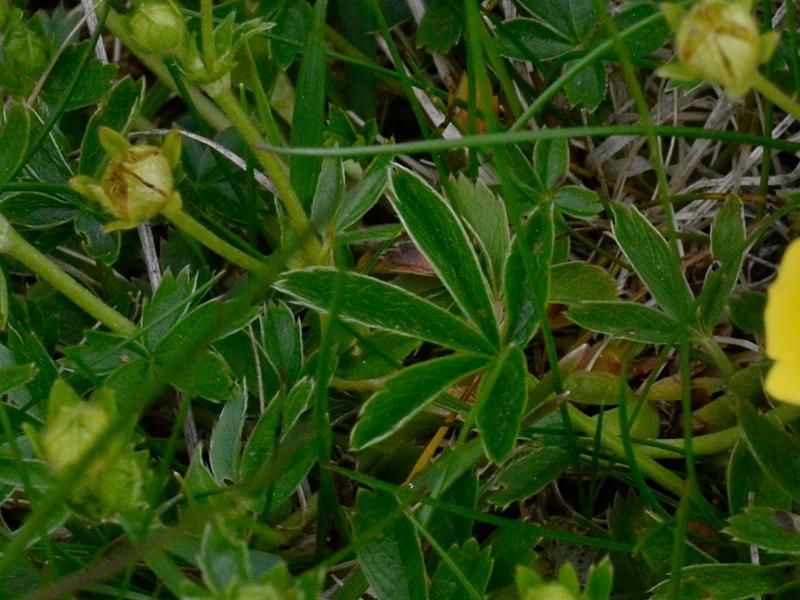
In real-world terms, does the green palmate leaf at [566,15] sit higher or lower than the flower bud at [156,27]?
lower

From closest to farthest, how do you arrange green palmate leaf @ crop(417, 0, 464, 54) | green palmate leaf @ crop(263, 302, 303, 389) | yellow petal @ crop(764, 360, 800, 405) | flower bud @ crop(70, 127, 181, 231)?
yellow petal @ crop(764, 360, 800, 405)
flower bud @ crop(70, 127, 181, 231)
green palmate leaf @ crop(263, 302, 303, 389)
green palmate leaf @ crop(417, 0, 464, 54)

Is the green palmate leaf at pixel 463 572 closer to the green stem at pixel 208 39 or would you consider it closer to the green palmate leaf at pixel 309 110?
the green palmate leaf at pixel 309 110

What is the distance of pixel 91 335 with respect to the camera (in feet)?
5.34

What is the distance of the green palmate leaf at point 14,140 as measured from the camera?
1.62 metres

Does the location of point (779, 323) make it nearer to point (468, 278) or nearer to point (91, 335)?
point (468, 278)

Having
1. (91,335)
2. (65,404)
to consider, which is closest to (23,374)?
(91,335)

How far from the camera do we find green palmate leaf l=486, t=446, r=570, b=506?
62.1 inches

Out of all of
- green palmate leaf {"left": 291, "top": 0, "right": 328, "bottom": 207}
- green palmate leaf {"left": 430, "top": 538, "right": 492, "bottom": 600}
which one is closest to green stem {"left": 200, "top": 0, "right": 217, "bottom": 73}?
green palmate leaf {"left": 291, "top": 0, "right": 328, "bottom": 207}

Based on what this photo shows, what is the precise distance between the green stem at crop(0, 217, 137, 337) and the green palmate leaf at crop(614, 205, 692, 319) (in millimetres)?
708

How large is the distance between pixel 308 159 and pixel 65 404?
1.93 ft

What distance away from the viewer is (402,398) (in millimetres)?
1379

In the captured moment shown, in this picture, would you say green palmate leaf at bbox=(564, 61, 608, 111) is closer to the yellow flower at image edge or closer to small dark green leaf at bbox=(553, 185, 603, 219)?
small dark green leaf at bbox=(553, 185, 603, 219)

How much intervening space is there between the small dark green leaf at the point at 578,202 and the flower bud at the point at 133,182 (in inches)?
25.5

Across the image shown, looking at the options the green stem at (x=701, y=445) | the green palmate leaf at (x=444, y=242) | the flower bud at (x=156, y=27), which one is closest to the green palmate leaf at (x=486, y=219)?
the green palmate leaf at (x=444, y=242)
